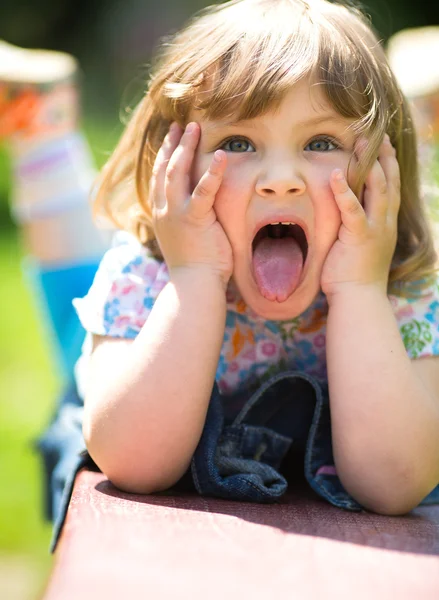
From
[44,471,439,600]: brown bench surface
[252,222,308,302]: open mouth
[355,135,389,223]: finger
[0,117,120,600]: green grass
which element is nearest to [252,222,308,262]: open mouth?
[252,222,308,302]: open mouth

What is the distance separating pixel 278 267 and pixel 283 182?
137mm

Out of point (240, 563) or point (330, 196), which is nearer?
point (240, 563)

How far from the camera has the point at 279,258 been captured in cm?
130

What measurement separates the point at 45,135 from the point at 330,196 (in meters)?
1.29

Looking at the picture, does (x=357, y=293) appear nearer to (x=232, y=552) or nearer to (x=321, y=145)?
(x=321, y=145)

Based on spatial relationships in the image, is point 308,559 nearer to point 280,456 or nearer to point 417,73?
point 280,456

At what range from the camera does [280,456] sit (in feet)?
4.53

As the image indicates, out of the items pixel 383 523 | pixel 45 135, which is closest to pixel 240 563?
pixel 383 523

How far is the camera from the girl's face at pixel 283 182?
1.25m

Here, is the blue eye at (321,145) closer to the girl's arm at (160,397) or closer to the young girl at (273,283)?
the young girl at (273,283)

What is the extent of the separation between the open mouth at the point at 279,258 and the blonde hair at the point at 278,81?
0.14 metres

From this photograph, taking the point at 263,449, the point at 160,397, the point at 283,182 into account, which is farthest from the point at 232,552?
the point at 283,182

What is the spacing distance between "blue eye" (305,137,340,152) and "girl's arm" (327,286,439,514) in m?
0.22

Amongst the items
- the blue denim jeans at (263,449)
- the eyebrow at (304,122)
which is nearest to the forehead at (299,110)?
the eyebrow at (304,122)
